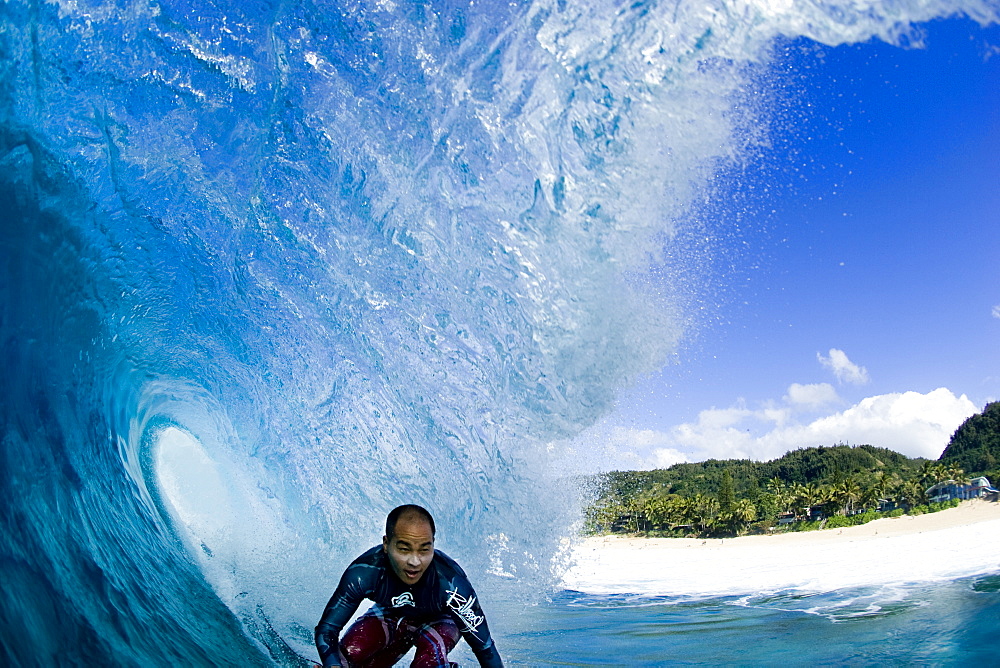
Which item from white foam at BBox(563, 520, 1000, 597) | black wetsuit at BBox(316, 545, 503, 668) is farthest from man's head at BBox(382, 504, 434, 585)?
white foam at BBox(563, 520, 1000, 597)

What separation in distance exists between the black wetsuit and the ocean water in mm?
2723

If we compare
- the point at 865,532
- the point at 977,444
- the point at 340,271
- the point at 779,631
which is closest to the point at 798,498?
the point at 977,444

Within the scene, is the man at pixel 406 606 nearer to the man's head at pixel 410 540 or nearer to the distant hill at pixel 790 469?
the man's head at pixel 410 540

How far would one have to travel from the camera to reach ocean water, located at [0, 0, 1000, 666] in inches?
216

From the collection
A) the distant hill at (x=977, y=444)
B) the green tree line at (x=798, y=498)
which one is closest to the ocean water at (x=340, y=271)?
the green tree line at (x=798, y=498)

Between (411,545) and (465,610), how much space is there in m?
0.38

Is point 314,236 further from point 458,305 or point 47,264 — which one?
point 47,264

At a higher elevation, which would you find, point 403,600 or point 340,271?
point 340,271

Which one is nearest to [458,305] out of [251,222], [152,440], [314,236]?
[314,236]

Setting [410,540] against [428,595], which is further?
[428,595]

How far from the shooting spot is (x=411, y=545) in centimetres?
240

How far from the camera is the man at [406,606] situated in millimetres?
2420

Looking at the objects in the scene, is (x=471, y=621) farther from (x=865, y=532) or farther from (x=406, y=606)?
(x=865, y=532)

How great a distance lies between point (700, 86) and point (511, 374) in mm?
3262
